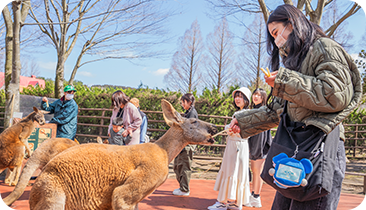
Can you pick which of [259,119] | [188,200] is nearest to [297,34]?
[259,119]

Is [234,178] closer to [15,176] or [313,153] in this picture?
[313,153]

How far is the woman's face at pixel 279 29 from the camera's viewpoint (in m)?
1.85

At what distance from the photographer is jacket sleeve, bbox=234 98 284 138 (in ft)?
7.04

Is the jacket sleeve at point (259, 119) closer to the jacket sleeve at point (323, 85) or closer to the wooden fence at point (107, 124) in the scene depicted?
the jacket sleeve at point (323, 85)

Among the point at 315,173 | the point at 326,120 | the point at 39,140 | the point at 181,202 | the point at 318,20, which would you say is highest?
the point at 318,20

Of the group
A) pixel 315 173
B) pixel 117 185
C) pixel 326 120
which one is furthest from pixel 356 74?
pixel 117 185

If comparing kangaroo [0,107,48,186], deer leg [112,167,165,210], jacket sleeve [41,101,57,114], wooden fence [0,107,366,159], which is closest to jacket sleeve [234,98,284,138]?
deer leg [112,167,165,210]

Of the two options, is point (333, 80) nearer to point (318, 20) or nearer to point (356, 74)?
point (356, 74)

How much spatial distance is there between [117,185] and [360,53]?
18.5 m

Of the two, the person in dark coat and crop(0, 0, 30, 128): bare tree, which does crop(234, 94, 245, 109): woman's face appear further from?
crop(0, 0, 30, 128): bare tree

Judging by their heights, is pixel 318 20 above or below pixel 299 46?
above

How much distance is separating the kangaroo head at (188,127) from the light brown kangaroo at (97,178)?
482 millimetres

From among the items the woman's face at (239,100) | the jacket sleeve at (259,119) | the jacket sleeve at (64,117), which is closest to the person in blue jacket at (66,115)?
the jacket sleeve at (64,117)

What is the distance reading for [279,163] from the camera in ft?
5.36
